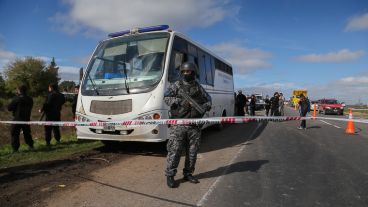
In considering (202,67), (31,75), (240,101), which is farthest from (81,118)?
(31,75)

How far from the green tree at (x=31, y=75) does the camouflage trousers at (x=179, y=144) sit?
68.5 meters

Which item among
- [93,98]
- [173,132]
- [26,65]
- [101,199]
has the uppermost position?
[26,65]

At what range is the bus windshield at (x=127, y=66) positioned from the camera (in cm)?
879

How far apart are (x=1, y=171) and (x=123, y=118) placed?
2.70 m

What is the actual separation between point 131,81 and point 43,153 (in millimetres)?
3107

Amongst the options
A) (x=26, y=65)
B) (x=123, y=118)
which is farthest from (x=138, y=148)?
(x=26, y=65)

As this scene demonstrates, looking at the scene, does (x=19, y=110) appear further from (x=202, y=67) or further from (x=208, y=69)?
(x=208, y=69)

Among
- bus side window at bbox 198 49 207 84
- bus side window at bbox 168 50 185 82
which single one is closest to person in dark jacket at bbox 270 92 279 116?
bus side window at bbox 198 49 207 84

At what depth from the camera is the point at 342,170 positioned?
761 centimetres

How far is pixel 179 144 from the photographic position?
20.1ft

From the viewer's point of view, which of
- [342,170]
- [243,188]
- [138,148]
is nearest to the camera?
[243,188]

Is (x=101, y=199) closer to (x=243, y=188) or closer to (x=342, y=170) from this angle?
(x=243, y=188)

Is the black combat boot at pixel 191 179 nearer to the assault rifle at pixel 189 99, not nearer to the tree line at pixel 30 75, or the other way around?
the assault rifle at pixel 189 99

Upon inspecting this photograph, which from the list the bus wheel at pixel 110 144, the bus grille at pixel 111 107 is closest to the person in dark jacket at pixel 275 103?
the bus wheel at pixel 110 144
